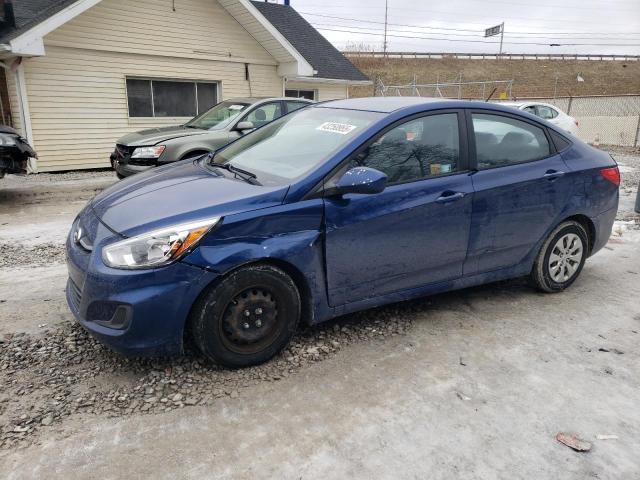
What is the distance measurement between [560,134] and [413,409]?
283 cm

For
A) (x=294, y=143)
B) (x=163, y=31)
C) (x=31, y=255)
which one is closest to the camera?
(x=294, y=143)

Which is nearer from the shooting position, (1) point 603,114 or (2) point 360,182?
(2) point 360,182

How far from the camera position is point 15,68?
10570 millimetres

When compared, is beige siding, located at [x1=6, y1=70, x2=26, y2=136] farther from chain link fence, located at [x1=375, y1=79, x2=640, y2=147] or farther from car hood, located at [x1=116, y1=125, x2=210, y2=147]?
chain link fence, located at [x1=375, y1=79, x2=640, y2=147]

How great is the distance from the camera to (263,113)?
886 centimetres

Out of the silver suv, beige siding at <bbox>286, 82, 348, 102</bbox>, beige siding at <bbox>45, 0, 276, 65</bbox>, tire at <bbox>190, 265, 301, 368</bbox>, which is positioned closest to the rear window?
tire at <bbox>190, 265, 301, 368</bbox>

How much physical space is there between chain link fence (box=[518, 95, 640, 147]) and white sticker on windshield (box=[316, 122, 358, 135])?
18261 millimetres

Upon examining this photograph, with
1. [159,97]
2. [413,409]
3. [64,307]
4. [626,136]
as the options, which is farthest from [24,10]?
[626,136]

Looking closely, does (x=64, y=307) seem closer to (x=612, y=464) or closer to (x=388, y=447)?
(x=388, y=447)

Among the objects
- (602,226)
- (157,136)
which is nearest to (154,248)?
(602,226)

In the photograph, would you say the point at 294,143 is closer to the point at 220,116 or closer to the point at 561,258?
the point at 561,258

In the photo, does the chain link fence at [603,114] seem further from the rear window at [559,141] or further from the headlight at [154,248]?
the headlight at [154,248]

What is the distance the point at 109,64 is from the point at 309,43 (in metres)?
7.16

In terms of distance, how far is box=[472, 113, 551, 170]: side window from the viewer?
12.7 feet
